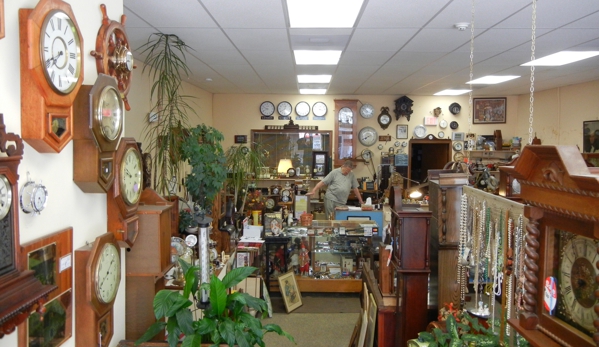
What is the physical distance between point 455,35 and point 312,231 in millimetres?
2684

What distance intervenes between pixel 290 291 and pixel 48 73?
13.9 ft

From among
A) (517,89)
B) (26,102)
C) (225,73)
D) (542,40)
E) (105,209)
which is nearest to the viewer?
(26,102)

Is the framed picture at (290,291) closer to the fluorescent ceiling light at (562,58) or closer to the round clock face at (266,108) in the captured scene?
the fluorescent ceiling light at (562,58)

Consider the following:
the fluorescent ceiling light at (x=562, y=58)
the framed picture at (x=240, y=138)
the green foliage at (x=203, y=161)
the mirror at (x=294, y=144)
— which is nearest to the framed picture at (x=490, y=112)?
the mirror at (x=294, y=144)

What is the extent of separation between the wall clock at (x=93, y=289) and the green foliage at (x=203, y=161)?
1891 millimetres

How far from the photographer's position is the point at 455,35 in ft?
13.0

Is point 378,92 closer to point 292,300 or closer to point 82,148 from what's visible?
point 292,300

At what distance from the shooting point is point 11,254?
52.1 inches

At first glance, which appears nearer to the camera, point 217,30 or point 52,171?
point 52,171

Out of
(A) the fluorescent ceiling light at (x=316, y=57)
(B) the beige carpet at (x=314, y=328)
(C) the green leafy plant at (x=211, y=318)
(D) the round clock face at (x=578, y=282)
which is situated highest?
(A) the fluorescent ceiling light at (x=316, y=57)

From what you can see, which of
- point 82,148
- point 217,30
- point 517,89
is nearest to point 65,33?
point 82,148

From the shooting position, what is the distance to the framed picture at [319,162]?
9055 millimetres

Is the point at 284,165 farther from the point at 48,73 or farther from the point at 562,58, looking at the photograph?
the point at 48,73

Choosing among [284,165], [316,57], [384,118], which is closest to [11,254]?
[316,57]
